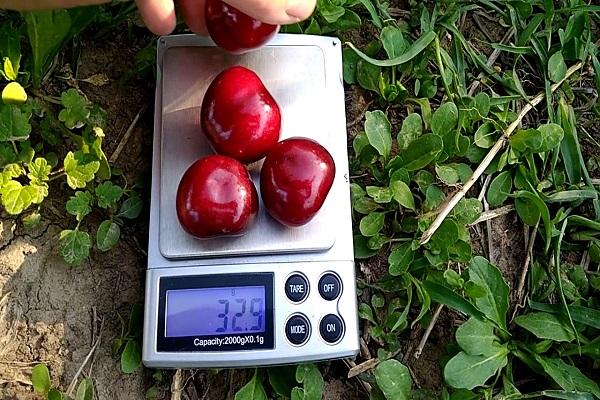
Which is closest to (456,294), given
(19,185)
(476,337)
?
(476,337)

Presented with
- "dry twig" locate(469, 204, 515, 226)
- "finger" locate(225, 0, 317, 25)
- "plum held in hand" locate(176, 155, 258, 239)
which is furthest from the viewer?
"dry twig" locate(469, 204, 515, 226)

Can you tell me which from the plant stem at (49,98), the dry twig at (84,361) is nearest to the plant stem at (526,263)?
the dry twig at (84,361)

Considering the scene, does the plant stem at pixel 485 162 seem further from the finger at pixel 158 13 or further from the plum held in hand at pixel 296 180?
the finger at pixel 158 13

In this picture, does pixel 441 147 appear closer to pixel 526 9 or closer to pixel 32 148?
pixel 526 9

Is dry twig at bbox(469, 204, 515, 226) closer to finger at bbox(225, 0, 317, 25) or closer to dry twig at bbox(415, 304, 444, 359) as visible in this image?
dry twig at bbox(415, 304, 444, 359)

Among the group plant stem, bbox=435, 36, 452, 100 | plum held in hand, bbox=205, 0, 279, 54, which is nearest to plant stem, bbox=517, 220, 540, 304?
plant stem, bbox=435, 36, 452, 100
